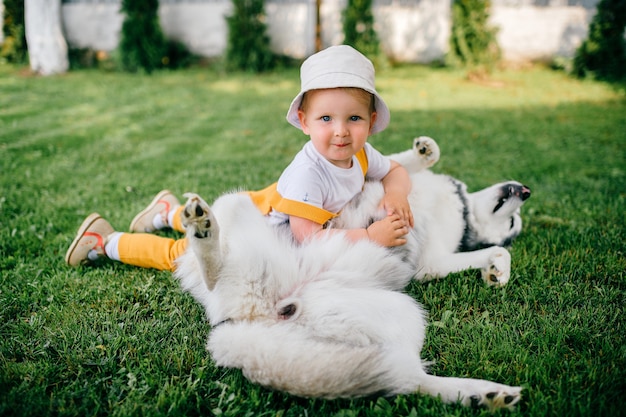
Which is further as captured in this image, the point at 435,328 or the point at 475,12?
the point at 475,12

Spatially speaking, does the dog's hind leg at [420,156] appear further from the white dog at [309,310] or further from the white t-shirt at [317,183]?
the white dog at [309,310]

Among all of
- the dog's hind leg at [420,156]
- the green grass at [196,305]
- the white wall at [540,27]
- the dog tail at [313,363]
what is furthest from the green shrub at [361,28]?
the dog tail at [313,363]

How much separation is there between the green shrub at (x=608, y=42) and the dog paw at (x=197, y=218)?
10.2 m

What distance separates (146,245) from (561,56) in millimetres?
11325

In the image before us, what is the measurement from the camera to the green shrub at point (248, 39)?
9992 mm

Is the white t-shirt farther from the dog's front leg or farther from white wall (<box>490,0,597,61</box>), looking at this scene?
white wall (<box>490,0,597,61</box>)

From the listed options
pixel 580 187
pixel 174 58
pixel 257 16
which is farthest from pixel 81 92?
pixel 580 187

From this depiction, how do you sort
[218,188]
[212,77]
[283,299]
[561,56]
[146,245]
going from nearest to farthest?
[283,299] → [146,245] → [218,188] → [212,77] → [561,56]

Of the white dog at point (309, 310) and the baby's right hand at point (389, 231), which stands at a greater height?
the baby's right hand at point (389, 231)

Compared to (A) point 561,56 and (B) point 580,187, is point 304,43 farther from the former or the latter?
(B) point 580,187

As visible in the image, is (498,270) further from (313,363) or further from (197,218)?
(197,218)

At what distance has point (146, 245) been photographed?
2.56 metres

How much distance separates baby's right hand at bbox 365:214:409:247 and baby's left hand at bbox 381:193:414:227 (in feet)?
0.23

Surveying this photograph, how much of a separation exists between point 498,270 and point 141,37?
33.3 feet
